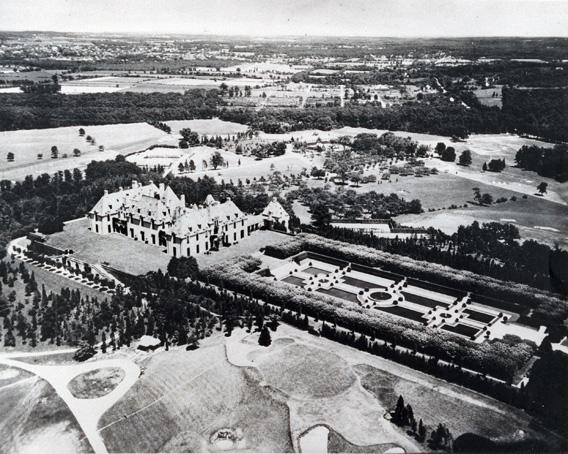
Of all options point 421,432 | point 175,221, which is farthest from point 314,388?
point 175,221

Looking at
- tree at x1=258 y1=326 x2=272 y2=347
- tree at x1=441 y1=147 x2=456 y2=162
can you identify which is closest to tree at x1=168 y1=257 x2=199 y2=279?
tree at x1=258 y1=326 x2=272 y2=347

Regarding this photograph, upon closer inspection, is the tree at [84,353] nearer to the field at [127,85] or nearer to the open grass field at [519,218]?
the open grass field at [519,218]

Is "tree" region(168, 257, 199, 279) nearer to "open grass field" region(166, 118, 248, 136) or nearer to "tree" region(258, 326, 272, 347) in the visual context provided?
"tree" region(258, 326, 272, 347)

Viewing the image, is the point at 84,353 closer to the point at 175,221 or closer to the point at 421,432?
the point at 175,221

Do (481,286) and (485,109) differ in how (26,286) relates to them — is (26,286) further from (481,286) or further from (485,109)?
(485,109)

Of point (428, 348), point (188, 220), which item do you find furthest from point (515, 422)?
point (188, 220)

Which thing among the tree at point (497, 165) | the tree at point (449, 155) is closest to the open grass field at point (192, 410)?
the tree at point (497, 165)

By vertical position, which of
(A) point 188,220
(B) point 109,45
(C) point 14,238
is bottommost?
(C) point 14,238
